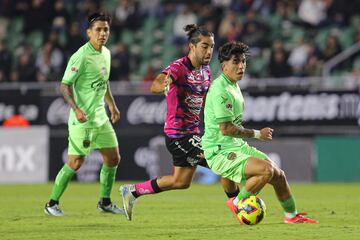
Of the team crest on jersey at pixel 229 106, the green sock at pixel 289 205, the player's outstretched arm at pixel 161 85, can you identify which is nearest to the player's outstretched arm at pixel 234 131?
the team crest on jersey at pixel 229 106

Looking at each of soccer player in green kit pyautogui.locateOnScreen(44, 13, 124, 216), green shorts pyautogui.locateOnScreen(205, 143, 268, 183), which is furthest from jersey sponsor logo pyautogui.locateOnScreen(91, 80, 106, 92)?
green shorts pyautogui.locateOnScreen(205, 143, 268, 183)

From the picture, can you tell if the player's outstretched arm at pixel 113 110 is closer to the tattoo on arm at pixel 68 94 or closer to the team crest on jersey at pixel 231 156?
the tattoo on arm at pixel 68 94

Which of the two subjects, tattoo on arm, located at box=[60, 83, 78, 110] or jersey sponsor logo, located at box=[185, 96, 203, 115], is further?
tattoo on arm, located at box=[60, 83, 78, 110]

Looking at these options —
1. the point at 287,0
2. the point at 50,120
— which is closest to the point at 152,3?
the point at 287,0

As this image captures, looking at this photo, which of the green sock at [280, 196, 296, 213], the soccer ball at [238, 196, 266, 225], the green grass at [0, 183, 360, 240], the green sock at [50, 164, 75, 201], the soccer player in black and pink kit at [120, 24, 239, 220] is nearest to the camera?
the green grass at [0, 183, 360, 240]

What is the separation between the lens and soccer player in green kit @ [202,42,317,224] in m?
9.81

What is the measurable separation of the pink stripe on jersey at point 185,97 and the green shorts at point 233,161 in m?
0.82

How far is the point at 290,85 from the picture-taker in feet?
61.9

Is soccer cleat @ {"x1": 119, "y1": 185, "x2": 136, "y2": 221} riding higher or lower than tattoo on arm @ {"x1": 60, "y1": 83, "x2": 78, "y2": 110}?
lower

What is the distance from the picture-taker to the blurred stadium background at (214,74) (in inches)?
740

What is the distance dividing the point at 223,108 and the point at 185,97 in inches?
40.0

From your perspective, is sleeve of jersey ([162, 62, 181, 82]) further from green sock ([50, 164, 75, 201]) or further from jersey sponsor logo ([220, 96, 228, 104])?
green sock ([50, 164, 75, 201])

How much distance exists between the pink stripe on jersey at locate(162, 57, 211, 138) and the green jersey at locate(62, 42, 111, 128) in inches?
56.6

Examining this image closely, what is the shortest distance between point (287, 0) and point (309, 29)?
96cm
